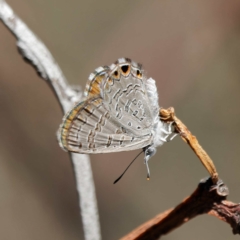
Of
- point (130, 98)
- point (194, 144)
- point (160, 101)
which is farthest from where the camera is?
point (160, 101)

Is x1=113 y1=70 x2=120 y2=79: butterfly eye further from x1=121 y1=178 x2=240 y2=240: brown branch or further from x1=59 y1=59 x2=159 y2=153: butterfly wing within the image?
x1=121 y1=178 x2=240 y2=240: brown branch

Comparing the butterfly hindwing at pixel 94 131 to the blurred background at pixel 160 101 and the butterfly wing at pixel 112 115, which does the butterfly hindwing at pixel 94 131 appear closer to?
the butterfly wing at pixel 112 115

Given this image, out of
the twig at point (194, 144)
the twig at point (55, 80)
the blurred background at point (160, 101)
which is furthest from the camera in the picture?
the blurred background at point (160, 101)

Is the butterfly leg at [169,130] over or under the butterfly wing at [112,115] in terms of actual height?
under

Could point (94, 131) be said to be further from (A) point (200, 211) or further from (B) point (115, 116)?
(A) point (200, 211)

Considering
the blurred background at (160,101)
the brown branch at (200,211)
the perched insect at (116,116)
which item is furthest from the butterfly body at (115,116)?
the blurred background at (160,101)

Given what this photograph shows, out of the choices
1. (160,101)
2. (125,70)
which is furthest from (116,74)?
(160,101)
